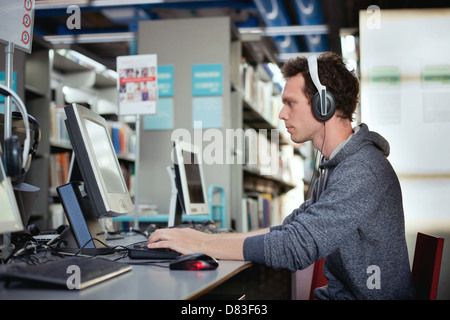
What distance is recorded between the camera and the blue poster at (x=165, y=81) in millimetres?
3379

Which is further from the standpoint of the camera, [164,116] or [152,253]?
[164,116]

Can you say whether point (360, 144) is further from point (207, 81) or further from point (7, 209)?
point (207, 81)

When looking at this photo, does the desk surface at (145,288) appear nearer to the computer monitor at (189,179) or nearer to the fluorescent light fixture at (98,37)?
the computer monitor at (189,179)

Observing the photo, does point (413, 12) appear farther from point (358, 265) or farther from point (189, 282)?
point (189, 282)

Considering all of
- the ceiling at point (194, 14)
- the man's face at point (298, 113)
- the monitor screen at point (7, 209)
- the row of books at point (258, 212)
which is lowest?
the row of books at point (258, 212)

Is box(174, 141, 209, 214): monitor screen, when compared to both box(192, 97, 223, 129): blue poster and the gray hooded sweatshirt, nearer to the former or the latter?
box(192, 97, 223, 129): blue poster

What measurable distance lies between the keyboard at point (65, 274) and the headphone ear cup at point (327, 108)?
31.4 inches

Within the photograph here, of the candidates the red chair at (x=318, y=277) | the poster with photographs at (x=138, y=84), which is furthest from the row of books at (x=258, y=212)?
the red chair at (x=318, y=277)

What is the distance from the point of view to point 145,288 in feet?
2.98

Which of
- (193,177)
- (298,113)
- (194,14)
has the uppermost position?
(194,14)

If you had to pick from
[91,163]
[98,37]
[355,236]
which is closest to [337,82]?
[355,236]

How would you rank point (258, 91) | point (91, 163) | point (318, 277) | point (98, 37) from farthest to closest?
point (98, 37) → point (258, 91) → point (318, 277) → point (91, 163)

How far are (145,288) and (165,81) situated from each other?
8.61ft

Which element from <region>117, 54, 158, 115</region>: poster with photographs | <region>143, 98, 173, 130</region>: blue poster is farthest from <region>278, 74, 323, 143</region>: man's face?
<region>143, 98, 173, 130</region>: blue poster
